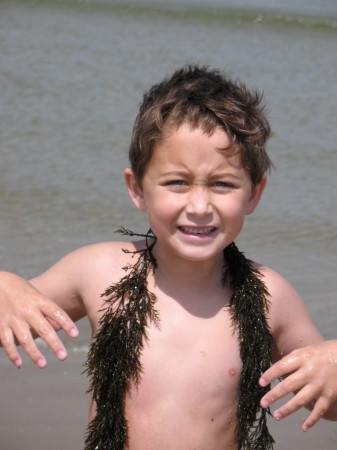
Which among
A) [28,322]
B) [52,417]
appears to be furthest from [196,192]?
[52,417]

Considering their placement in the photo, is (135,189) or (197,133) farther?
(135,189)

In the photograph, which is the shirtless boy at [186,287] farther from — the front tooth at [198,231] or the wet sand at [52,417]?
the wet sand at [52,417]

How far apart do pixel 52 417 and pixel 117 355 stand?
4.00ft

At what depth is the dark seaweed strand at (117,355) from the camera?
2637 mm

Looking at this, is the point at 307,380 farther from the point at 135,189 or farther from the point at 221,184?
the point at 135,189

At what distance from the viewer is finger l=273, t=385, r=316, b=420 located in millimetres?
2266

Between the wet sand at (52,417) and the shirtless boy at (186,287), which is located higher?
the shirtless boy at (186,287)

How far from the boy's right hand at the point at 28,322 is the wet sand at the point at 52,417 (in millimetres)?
1237

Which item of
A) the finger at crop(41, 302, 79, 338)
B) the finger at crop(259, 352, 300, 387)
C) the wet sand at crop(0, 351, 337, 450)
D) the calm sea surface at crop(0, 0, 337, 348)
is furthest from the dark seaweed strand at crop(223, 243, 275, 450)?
the calm sea surface at crop(0, 0, 337, 348)

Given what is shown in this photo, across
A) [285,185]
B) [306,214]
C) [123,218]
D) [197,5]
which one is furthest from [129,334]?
[197,5]

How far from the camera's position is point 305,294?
4.89 metres

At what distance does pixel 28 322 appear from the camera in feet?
7.99

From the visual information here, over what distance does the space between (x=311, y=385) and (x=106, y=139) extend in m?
5.52

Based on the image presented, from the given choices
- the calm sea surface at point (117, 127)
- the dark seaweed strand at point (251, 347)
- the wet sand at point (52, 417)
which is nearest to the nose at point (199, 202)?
the dark seaweed strand at point (251, 347)
